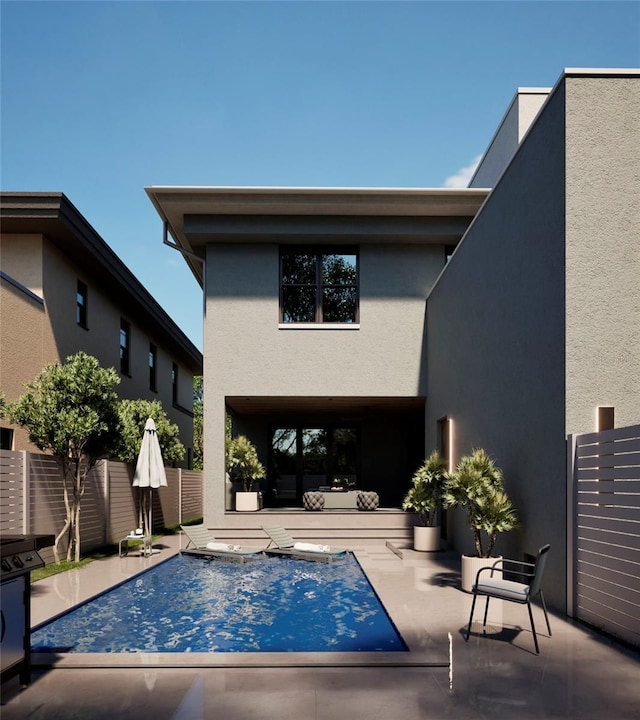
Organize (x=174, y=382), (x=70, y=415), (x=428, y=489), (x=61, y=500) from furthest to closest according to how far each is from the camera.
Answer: (x=174, y=382) < (x=428, y=489) < (x=61, y=500) < (x=70, y=415)

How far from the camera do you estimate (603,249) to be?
8.52m

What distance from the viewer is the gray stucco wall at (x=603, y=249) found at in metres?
8.38

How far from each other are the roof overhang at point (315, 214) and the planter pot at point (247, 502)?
6502 millimetres

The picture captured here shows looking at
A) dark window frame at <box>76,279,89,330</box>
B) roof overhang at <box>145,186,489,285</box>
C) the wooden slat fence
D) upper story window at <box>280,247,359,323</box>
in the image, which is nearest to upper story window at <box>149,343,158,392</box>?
dark window frame at <box>76,279,89,330</box>

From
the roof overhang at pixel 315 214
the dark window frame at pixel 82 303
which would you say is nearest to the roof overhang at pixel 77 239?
the dark window frame at pixel 82 303

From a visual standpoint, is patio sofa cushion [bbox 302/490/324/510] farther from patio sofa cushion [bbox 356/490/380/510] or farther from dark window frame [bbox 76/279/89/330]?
dark window frame [bbox 76/279/89/330]

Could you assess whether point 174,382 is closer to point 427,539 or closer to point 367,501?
point 367,501

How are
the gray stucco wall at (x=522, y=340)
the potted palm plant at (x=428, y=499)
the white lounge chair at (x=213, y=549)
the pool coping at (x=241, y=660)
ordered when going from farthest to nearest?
1. the potted palm plant at (x=428, y=499)
2. the white lounge chair at (x=213, y=549)
3. the gray stucco wall at (x=522, y=340)
4. the pool coping at (x=241, y=660)

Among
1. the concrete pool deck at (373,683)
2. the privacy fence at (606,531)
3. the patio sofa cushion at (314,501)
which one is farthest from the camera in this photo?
the patio sofa cushion at (314,501)

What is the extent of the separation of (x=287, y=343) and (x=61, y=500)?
6645mm

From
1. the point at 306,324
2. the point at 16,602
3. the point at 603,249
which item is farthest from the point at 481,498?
the point at 306,324

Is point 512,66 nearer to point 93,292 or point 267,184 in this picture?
point 267,184

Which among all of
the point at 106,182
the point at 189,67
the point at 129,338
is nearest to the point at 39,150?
the point at 106,182

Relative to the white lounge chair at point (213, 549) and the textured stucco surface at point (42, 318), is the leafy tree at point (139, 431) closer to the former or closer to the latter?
the textured stucco surface at point (42, 318)
